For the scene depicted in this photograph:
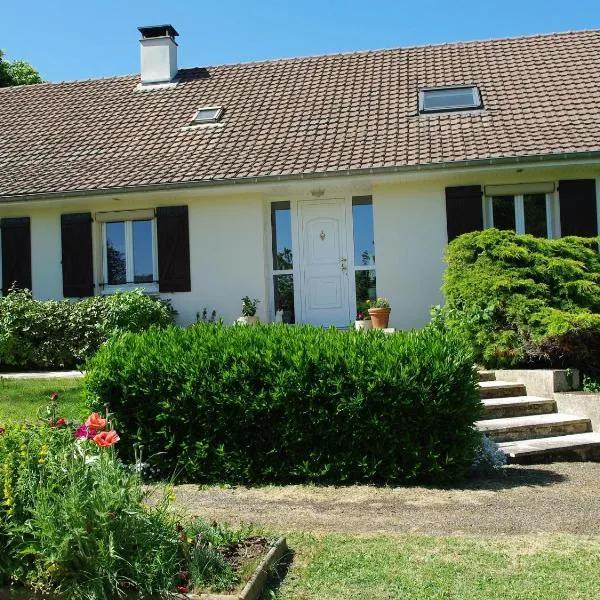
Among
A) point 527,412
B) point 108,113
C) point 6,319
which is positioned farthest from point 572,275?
point 108,113

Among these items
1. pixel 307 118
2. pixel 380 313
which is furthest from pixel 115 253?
pixel 380 313

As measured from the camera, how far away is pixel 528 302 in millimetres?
8453

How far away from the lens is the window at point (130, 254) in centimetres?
1257

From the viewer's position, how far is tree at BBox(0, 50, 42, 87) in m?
27.4

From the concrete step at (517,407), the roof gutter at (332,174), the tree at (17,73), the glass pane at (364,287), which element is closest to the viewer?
the concrete step at (517,407)

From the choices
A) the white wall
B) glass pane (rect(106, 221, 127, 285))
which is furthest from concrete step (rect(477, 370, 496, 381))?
glass pane (rect(106, 221, 127, 285))

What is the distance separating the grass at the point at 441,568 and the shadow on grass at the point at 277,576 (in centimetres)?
3

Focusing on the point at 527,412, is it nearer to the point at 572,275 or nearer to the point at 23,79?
the point at 572,275

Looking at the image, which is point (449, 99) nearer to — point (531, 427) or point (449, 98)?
point (449, 98)

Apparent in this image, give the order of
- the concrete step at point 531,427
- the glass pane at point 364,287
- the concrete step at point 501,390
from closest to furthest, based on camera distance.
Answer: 1. the concrete step at point 531,427
2. the concrete step at point 501,390
3. the glass pane at point 364,287

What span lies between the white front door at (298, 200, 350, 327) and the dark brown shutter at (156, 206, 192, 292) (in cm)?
204

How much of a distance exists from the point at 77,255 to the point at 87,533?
9855 mm

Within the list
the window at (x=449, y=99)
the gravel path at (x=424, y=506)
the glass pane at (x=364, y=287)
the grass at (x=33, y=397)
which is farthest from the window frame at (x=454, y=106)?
the gravel path at (x=424, y=506)

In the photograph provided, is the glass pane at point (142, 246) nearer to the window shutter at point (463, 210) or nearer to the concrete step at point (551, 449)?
the window shutter at point (463, 210)
